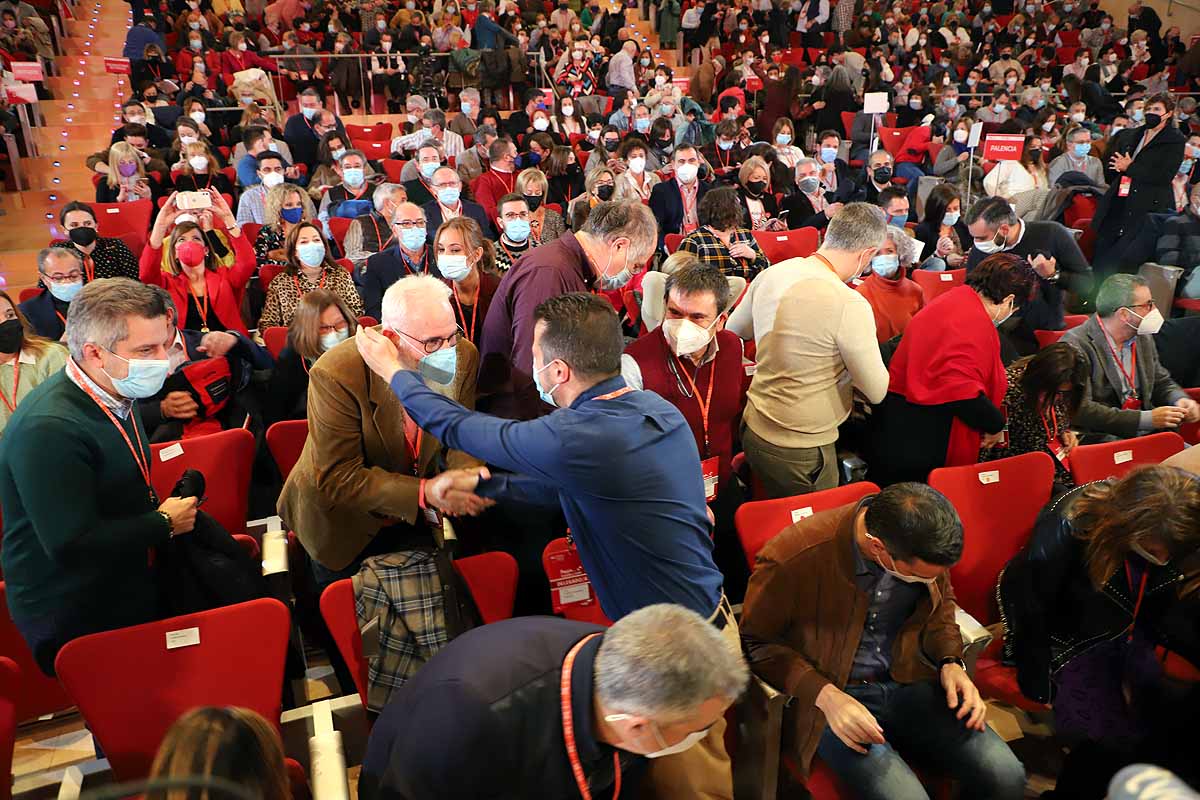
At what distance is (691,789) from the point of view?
1938 millimetres

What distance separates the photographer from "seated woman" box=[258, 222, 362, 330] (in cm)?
439

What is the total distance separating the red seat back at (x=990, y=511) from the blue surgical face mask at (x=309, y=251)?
3277 millimetres

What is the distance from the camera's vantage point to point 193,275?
445 cm

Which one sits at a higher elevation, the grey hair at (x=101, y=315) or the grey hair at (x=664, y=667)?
the grey hair at (x=101, y=315)

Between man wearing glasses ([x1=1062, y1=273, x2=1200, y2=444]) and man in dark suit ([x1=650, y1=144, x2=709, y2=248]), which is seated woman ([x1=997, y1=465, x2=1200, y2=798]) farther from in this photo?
man in dark suit ([x1=650, y1=144, x2=709, y2=248])

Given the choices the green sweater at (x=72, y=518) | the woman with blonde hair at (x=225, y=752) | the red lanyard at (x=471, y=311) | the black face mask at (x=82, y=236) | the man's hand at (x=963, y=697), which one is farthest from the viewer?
the black face mask at (x=82, y=236)

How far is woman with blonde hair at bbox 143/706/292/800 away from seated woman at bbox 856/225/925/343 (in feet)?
11.1

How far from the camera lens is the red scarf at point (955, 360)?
3047 millimetres

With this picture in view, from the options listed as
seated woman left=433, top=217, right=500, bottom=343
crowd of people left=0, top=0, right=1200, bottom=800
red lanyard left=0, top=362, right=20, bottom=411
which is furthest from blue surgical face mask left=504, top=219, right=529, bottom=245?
red lanyard left=0, top=362, right=20, bottom=411

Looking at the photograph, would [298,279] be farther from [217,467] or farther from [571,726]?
[571,726]

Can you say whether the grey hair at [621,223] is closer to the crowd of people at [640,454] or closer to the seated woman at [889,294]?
the crowd of people at [640,454]

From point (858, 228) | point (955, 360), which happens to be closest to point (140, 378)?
point (858, 228)

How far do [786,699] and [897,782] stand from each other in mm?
355

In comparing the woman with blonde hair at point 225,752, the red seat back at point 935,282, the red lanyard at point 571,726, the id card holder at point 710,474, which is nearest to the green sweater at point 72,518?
the woman with blonde hair at point 225,752
